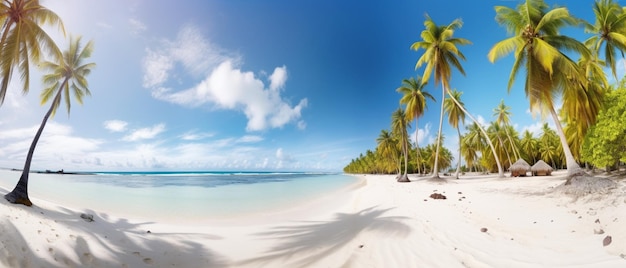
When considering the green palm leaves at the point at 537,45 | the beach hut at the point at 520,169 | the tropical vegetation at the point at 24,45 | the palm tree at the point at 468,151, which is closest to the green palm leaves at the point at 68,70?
the tropical vegetation at the point at 24,45

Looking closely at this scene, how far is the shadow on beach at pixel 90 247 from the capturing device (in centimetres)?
457

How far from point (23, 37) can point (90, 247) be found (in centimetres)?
956

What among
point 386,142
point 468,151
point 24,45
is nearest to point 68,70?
point 24,45

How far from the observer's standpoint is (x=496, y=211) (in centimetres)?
797

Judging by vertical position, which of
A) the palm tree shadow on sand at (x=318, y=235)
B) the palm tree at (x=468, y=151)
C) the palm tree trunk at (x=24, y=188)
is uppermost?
the palm tree at (x=468, y=151)

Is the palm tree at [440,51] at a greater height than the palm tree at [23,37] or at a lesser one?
greater

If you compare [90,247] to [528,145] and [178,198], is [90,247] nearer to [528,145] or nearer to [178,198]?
[178,198]

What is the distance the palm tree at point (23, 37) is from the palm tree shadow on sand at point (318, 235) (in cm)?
1057

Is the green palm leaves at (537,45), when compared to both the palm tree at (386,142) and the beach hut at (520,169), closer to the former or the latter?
the beach hut at (520,169)

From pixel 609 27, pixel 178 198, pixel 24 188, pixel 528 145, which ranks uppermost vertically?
pixel 609 27

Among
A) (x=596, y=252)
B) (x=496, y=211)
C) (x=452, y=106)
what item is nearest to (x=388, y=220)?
(x=496, y=211)

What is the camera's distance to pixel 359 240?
622 cm

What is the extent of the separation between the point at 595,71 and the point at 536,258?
67.9ft

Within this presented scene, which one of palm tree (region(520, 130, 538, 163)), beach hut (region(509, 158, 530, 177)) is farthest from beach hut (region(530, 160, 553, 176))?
palm tree (region(520, 130, 538, 163))
